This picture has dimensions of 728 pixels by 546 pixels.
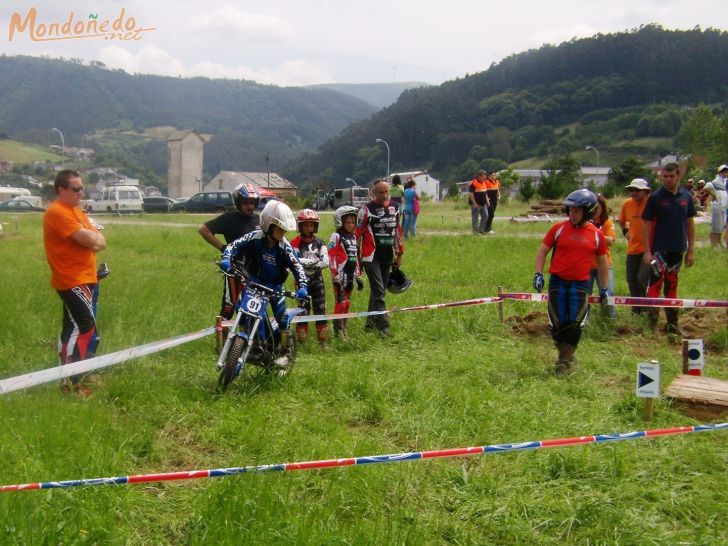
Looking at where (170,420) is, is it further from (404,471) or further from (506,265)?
(506,265)

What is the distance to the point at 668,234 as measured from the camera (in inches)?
341

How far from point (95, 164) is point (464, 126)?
69.1m

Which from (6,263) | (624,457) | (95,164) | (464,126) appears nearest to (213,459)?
(624,457)

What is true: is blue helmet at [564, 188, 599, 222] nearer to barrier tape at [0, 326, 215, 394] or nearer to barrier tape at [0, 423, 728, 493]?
barrier tape at [0, 423, 728, 493]

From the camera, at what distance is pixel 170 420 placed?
17.9ft

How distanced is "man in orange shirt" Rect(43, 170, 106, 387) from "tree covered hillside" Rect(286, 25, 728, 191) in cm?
10074

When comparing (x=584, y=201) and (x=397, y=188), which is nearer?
(x=584, y=201)

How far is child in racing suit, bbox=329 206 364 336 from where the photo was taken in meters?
8.54

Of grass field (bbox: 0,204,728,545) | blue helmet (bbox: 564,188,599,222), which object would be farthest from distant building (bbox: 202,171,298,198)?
blue helmet (bbox: 564,188,599,222)

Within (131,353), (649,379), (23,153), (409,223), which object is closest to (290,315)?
(131,353)

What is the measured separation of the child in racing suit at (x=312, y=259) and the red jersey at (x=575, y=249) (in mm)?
2572

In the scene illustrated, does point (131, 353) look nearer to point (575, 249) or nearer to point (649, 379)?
point (649, 379)

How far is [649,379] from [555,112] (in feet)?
421

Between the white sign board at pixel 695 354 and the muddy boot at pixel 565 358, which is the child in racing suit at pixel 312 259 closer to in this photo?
the muddy boot at pixel 565 358
